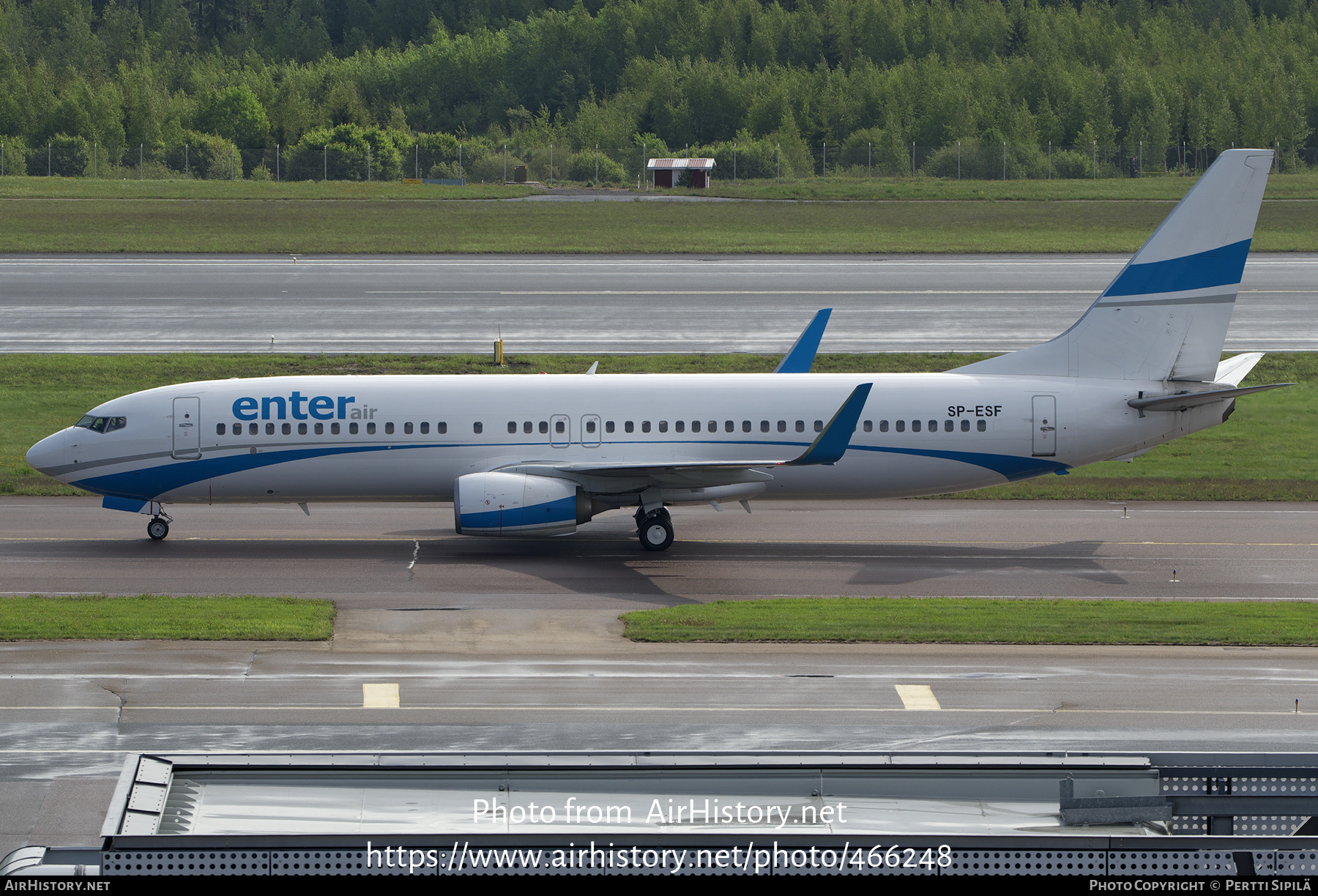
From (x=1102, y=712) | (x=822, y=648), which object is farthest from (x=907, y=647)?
(x=1102, y=712)

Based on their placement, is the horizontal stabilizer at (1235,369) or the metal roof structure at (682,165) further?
the metal roof structure at (682,165)

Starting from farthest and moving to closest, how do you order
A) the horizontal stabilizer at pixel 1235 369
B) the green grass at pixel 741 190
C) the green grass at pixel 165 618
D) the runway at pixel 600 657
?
1. the green grass at pixel 741 190
2. the horizontal stabilizer at pixel 1235 369
3. the green grass at pixel 165 618
4. the runway at pixel 600 657

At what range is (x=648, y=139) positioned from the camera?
12938 cm

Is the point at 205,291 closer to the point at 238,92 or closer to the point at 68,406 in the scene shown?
→ the point at 68,406

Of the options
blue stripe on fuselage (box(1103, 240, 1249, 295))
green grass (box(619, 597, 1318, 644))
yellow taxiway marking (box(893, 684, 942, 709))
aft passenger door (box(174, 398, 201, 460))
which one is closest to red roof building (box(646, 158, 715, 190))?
blue stripe on fuselage (box(1103, 240, 1249, 295))

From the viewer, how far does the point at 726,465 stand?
30094mm

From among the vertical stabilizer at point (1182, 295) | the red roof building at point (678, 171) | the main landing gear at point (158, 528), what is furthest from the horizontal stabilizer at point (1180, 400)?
the red roof building at point (678, 171)

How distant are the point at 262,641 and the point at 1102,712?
13424 millimetres

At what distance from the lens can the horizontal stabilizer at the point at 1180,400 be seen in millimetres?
30766

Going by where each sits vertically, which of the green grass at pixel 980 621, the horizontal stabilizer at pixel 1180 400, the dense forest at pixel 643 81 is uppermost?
the dense forest at pixel 643 81

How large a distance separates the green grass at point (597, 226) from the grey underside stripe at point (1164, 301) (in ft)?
142

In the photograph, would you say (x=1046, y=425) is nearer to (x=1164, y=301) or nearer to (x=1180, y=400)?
(x=1180, y=400)

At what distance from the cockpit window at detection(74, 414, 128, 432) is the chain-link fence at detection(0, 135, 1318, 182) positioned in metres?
78.1

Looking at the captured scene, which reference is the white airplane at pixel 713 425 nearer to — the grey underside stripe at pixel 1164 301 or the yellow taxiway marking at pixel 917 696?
the grey underside stripe at pixel 1164 301
